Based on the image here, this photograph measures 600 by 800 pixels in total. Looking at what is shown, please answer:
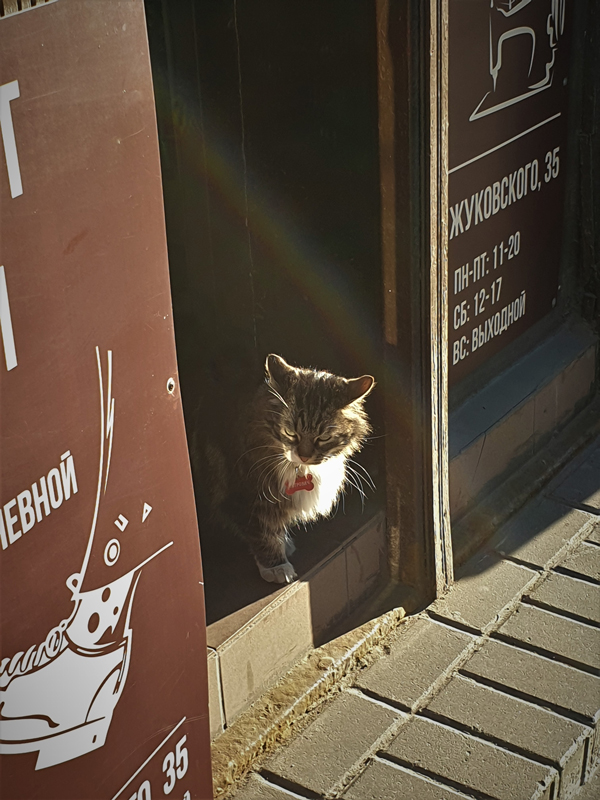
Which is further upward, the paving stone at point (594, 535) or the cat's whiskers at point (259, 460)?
the cat's whiskers at point (259, 460)

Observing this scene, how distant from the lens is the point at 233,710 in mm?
3479

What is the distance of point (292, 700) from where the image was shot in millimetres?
3572

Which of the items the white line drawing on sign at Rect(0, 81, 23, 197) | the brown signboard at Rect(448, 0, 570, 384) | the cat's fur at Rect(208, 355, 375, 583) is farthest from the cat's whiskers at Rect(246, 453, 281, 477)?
the white line drawing on sign at Rect(0, 81, 23, 197)

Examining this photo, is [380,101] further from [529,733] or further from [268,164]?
[529,733]

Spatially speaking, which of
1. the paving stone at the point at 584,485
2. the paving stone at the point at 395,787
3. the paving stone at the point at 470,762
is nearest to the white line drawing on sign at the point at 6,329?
the paving stone at the point at 395,787

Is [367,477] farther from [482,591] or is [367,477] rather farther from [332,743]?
[332,743]

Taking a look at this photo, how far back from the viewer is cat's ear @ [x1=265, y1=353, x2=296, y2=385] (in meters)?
3.63

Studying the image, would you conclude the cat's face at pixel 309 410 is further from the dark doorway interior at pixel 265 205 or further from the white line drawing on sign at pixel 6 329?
the white line drawing on sign at pixel 6 329

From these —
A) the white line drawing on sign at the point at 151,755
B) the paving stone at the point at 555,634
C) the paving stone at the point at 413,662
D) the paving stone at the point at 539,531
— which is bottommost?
the paving stone at the point at 555,634

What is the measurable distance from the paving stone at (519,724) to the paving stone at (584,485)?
1572 millimetres

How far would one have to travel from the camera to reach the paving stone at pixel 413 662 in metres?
3.71

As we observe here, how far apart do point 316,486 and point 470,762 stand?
3.97ft

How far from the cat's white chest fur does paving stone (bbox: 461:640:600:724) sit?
91cm

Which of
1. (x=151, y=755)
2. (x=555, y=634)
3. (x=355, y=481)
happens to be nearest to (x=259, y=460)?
(x=355, y=481)
